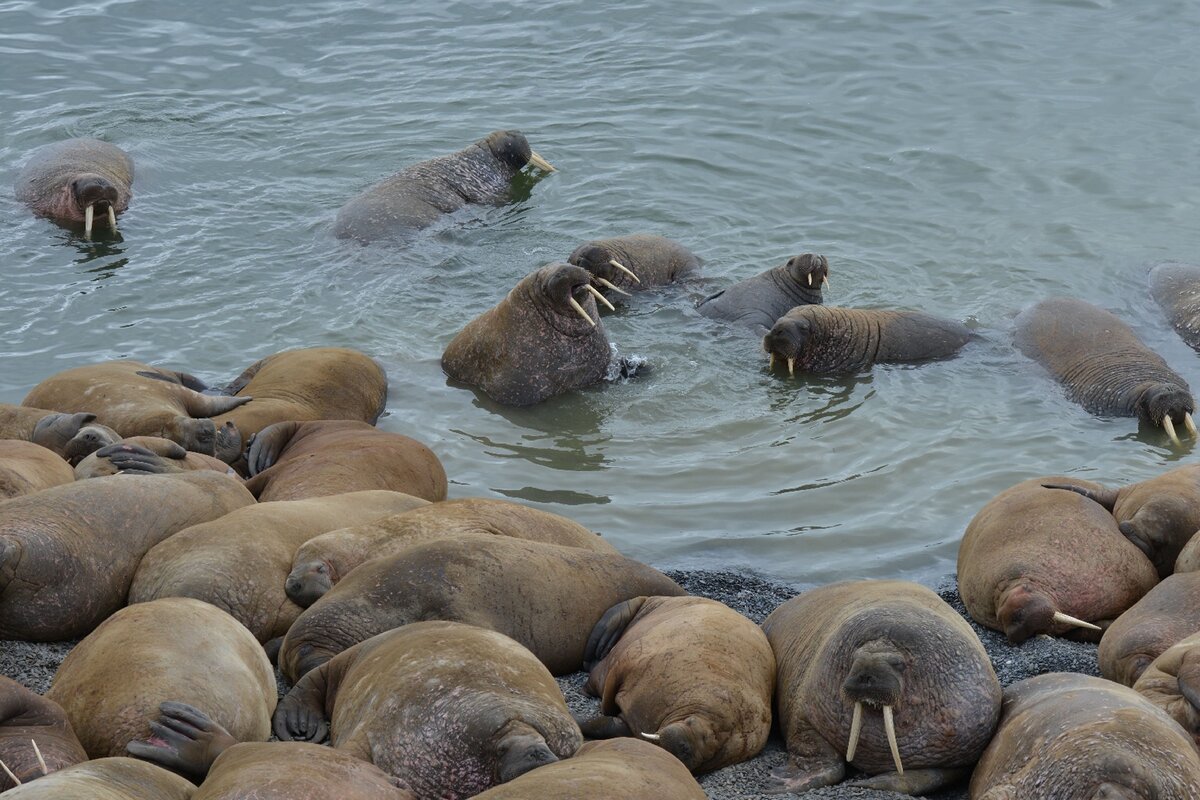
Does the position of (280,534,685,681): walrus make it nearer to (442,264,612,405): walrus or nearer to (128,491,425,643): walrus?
(128,491,425,643): walrus

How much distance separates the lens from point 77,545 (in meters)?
5.47

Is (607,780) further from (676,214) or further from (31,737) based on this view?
(676,214)

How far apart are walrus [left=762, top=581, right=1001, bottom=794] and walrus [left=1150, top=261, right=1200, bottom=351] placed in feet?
21.1

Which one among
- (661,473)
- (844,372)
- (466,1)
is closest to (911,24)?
(466,1)

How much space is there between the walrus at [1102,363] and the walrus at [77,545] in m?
6.12

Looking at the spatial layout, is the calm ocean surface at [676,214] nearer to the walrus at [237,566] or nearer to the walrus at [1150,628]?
the walrus at [1150,628]

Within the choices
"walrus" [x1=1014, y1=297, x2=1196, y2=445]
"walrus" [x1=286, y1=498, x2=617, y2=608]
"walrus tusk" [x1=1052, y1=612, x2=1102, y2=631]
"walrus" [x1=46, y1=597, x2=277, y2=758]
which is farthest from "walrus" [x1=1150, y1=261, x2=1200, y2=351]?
"walrus" [x1=46, y1=597, x2=277, y2=758]

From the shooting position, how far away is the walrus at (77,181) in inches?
484

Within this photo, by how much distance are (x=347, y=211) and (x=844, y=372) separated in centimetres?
477

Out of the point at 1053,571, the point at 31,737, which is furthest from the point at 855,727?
the point at 31,737

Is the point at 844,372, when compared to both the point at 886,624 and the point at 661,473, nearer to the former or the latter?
the point at 661,473

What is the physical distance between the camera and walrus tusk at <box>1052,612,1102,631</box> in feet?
19.4

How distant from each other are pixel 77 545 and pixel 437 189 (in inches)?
314

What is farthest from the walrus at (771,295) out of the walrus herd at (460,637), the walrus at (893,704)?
the walrus at (893,704)
